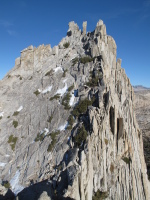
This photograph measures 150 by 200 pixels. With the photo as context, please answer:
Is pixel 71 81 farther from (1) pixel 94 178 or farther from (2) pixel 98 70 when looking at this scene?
(1) pixel 94 178

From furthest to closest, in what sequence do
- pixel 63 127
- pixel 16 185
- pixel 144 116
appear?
pixel 144 116
pixel 63 127
pixel 16 185

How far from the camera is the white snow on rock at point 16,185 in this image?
2292cm

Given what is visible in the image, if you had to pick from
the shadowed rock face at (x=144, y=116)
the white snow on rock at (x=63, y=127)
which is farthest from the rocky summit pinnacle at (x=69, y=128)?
the shadowed rock face at (x=144, y=116)

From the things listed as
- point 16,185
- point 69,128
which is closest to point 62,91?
point 69,128

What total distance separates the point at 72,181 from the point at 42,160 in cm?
811

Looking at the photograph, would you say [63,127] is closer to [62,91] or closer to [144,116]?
[62,91]

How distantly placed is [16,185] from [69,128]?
1000cm

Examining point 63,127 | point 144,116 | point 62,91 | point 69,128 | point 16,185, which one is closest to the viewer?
point 16,185

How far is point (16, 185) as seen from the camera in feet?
78.3

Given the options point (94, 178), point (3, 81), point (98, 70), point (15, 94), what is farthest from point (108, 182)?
point (3, 81)

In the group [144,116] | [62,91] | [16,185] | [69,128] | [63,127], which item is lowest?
[16,185]

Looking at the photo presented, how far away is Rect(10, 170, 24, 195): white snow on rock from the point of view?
22.9m

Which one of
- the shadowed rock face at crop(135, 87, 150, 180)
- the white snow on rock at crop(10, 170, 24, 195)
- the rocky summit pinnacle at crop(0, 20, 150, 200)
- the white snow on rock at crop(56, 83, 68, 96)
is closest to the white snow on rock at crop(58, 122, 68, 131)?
the rocky summit pinnacle at crop(0, 20, 150, 200)

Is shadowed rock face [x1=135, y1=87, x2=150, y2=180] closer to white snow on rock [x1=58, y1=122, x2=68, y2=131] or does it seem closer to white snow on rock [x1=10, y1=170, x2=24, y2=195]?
white snow on rock [x1=58, y1=122, x2=68, y2=131]
